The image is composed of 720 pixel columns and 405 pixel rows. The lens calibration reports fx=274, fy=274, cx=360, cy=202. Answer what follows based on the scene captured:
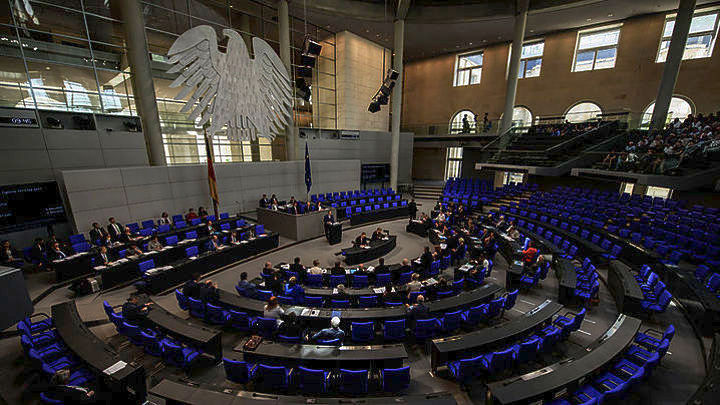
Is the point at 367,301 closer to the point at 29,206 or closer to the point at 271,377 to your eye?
the point at 271,377

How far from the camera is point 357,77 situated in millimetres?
20656

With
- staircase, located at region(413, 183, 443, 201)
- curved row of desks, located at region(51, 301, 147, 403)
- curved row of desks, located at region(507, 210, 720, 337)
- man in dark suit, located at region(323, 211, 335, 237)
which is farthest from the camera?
staircase, located at region(413, 183, 443, 201)

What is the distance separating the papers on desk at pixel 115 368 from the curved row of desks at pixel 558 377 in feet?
18.2

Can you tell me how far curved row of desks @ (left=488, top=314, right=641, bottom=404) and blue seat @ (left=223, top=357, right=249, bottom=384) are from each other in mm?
3808

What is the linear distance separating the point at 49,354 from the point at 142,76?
37.3 feet

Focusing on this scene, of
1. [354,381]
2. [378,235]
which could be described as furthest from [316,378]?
[378,235]

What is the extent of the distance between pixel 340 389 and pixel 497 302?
4089mm

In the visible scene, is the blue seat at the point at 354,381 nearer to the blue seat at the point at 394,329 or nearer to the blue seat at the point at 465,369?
the blue seat at the point at 394,329

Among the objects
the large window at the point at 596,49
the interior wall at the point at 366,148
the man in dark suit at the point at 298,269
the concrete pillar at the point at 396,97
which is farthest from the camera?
the large window at the point at 596,49

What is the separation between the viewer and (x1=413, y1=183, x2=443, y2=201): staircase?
2310cm

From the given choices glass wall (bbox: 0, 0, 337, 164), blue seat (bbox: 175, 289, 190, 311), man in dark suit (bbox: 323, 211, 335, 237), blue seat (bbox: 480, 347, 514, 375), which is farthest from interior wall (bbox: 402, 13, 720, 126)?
blue seat (bbox: 175, 289, 190, 311)

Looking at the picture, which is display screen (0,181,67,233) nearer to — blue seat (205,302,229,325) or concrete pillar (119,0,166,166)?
concrete pillar (119,0,166,166)

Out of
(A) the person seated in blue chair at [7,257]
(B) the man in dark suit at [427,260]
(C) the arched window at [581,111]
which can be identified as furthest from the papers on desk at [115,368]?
(C) the arched window at [581,111]

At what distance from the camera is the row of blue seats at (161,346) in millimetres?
4883
